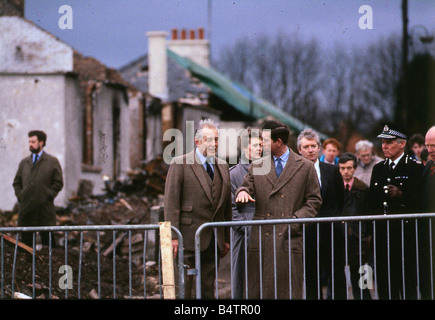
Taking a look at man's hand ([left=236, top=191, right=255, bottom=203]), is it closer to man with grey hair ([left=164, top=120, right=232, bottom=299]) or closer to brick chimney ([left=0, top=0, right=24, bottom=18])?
man with grey hair ([left=164, top=120, right=232, bottom=299])

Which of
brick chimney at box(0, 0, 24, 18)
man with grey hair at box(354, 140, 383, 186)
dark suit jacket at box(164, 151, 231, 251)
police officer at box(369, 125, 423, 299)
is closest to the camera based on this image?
police officer at box(369, 125, 423, 299)

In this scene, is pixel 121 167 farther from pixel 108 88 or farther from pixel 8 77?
pixel 8 77

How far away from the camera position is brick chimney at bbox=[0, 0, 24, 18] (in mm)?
17969

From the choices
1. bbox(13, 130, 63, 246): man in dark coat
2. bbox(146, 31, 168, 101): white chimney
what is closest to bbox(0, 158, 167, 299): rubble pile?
bbox(13, 130, 63, 246): man in dark coat

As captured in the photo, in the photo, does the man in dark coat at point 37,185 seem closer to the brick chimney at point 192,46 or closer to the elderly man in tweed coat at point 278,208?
the elderly man in tweed coat at point 278,208

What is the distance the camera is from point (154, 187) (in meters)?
16.0

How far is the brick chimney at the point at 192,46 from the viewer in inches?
1332

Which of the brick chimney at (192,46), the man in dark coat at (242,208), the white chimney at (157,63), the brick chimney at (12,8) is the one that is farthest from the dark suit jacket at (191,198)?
the brick chimney at (192,46)

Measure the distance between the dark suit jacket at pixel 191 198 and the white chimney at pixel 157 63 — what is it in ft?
63.5

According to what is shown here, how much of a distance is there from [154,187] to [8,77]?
13.5 feet

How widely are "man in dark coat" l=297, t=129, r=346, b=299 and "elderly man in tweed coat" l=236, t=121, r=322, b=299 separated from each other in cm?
44

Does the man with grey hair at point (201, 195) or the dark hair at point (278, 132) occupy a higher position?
the dark hair at point (278, 132)

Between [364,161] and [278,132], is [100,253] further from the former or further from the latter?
[278,132]
